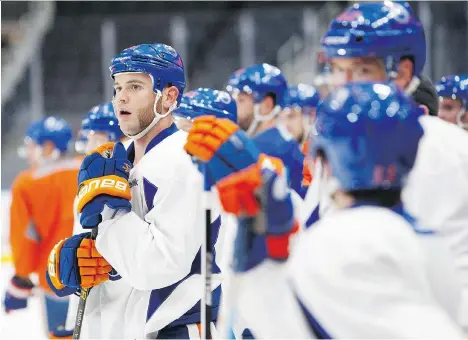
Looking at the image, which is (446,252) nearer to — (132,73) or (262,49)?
(132,73)

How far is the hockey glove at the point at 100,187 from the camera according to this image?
1.93 meters

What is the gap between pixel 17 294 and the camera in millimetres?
3846

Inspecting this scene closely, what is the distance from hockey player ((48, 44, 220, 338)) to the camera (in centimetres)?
A: 193

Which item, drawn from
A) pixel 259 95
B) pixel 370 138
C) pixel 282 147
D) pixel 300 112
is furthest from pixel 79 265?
pixel 300 112

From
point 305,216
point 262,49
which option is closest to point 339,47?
point 305,216

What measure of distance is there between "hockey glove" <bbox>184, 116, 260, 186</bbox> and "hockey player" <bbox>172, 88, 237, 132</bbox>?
119 centimetres

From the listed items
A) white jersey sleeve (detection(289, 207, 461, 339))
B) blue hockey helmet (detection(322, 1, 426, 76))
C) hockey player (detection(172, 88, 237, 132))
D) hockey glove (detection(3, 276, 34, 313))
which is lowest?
hockey glove (detection(3, 276, 34, 313))

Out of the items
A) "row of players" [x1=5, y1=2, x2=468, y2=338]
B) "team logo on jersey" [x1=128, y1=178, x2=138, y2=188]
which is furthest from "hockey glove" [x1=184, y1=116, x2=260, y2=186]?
"team logo on jersey" [x1=128, y1=178, x2=138, y2=188]

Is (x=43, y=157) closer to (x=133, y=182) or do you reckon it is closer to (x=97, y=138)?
(x=97, y=138)

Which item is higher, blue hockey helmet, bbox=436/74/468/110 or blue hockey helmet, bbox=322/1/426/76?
blue hockey helmet, bbox=322/1/426/76

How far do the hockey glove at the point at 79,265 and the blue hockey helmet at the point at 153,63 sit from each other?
1.43 ft

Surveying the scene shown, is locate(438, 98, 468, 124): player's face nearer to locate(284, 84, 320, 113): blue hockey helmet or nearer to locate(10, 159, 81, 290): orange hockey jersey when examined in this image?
locate(284, 84, 320, 113): blue hockey helmet

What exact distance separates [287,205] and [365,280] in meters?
0.20

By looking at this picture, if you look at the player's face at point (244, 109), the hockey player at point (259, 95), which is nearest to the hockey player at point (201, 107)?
the hockey player at point (259, 95)
